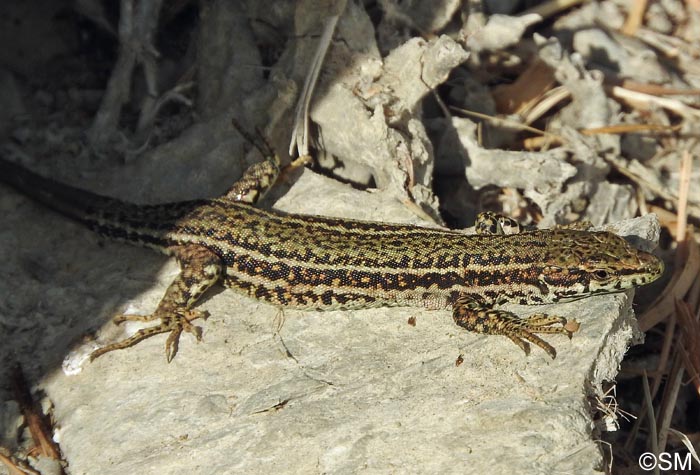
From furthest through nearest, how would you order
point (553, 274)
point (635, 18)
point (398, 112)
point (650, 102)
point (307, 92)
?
point (635, 18)
point (650, 102)
point (307, 92)
point (398, 112)
point (553, 274)

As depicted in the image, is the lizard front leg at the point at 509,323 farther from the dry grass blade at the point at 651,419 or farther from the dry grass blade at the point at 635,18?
the dry grass blade at the point at 635,18

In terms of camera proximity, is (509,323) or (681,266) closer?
(509,323)

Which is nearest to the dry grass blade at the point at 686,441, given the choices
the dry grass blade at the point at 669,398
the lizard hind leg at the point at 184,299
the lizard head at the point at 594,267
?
the dry grass blade at the point at 669,398

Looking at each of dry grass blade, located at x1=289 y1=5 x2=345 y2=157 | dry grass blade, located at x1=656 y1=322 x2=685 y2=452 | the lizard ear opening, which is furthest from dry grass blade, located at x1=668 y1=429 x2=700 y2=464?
dry grass blade, located at x1=289 y1=5 x2=345 y2=157

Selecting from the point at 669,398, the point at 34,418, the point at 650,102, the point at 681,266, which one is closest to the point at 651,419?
the point at 669,398

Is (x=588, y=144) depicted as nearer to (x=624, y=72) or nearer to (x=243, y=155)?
(x=624, y=72)

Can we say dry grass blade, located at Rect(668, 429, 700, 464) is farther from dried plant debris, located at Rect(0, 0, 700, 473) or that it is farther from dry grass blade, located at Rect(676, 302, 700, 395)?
dry grass blade, located at Rect(676, 302, 700, 395)

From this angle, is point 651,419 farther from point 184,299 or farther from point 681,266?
point 184,299
